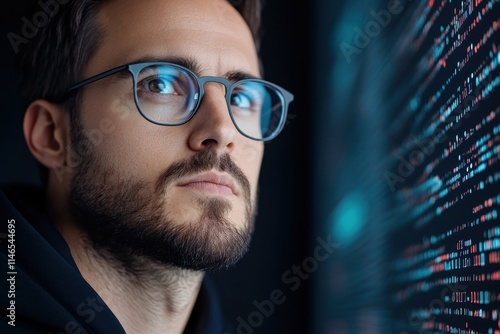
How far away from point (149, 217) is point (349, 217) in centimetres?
39

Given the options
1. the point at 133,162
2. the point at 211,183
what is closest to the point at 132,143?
the point at 133,162

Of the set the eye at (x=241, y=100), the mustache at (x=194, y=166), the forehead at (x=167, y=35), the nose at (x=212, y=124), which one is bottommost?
the mustache at (x=194, y=166)

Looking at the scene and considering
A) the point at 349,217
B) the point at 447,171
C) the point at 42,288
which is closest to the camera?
the point at 447,171

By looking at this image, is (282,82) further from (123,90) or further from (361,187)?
(123,90)

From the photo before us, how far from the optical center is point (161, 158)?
33.7 inches

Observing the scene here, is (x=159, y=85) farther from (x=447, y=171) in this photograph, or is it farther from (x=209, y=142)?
(x=447, y=171)

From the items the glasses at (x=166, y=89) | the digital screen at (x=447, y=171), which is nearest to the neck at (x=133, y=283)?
the glasses at (x=166, y=89)

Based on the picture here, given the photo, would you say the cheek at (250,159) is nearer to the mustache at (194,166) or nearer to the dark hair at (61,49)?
the mustache at (194,166)

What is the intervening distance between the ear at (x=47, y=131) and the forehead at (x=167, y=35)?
0.09 metres

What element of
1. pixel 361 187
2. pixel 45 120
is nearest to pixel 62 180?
pixel 45 120

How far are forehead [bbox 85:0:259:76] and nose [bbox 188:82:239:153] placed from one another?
0.04m

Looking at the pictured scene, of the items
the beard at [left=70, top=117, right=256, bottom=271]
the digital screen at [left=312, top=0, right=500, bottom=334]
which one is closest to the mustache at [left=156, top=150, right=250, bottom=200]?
the beard at [left=70, top=117, right=256, bottom=271]

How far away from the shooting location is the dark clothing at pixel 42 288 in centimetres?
77

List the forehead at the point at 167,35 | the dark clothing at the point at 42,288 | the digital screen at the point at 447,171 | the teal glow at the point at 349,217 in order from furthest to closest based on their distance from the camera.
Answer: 1. the teal glow at the point at 349,217
2. the forehead at the point at 167,35
3. the dark clothing at the point at 42,288
4. the digital screen at the point at 447,171
